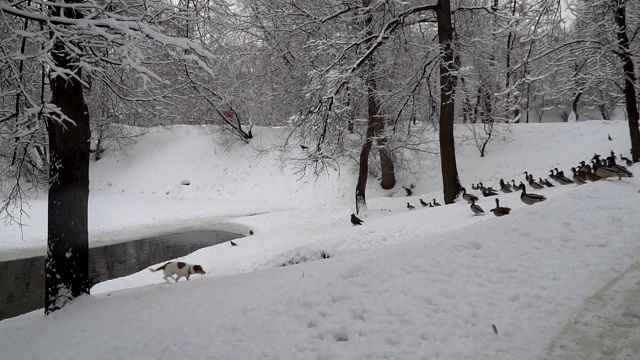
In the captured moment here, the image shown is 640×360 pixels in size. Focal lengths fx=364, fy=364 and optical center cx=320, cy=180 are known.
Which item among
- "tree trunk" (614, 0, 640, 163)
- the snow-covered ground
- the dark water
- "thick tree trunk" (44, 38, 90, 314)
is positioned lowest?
the dark water

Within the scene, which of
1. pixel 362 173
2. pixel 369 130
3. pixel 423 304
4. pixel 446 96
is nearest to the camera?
pixel 423 304

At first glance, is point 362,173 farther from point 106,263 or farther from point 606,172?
point 106,263

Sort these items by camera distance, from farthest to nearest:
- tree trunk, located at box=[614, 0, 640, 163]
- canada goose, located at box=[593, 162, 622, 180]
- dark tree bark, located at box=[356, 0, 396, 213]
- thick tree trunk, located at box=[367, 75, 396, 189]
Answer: thick tree trunk, located at box=[367, 75, 396, 189]
dark tree bark, located at box=[356, 0, 396, 213]
tree trunk, located at box=[614, 0, 640, 163]
canada goose, located at box=[593, 162, 622, 180]

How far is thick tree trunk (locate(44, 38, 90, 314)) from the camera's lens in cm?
537

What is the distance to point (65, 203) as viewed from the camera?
17.8 feet

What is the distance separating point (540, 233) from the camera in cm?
546

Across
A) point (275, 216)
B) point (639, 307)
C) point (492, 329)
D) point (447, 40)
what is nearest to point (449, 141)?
point (447, 40)

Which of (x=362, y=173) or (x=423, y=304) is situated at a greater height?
(x=362, y=173)

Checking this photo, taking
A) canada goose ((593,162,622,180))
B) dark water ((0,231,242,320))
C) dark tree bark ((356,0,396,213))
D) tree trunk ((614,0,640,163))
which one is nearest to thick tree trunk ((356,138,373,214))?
dark tree bark ((356,0,396,213))

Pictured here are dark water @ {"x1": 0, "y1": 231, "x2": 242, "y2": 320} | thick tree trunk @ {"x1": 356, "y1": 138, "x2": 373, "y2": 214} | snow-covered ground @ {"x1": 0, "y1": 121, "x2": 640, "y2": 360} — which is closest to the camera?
snow-covered ground @ {"x1": 0, "y1": 121, "x2": 640, "y2": 360}

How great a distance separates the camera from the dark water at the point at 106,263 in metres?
10.9

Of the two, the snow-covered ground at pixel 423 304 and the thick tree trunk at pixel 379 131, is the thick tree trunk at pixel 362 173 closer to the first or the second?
the thick tree trunk at pixel 379 131

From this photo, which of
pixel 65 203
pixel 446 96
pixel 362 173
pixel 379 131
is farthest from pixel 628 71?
pixel 65 203

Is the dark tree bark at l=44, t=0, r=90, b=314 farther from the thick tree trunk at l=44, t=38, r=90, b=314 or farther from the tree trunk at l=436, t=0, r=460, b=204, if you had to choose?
the tree trunk at l=436, t=0, r=460, b=204
